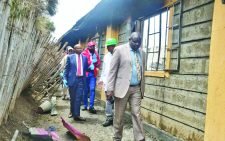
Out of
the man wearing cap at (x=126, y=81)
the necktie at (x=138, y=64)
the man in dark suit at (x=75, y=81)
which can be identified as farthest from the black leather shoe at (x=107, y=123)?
the necktie at (x=138, y=64)

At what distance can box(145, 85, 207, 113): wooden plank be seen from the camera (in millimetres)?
Result: 5363

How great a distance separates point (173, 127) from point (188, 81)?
91 centimetres

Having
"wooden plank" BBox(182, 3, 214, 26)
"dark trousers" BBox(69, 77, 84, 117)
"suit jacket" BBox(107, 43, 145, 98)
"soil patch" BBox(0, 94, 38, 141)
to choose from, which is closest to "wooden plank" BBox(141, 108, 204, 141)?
"suit jacket" BBox(107, 43, 145, 98)

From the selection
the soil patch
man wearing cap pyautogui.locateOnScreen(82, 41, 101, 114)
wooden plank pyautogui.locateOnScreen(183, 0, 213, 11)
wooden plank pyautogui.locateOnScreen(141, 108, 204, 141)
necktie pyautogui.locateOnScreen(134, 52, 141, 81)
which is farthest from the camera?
man wearing cap pyautogui.locateOnScreen(82, 41, 101, 114)

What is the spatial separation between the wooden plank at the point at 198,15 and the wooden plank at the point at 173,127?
1.66m

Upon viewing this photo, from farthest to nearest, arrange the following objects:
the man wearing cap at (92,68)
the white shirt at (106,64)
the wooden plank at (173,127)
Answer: the man wearing cap at (92,68)
the white shirt at (106,64)
the wooden plank at (173,127)

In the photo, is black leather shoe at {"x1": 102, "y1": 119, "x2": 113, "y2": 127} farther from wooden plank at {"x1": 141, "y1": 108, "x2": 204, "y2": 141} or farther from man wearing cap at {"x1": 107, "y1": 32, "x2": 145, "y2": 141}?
man wearing cap at {"x1": 107, "y1": 32, "x2": 145, "y2": 141}

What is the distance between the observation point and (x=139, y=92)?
5.56 meters

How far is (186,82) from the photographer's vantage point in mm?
5844

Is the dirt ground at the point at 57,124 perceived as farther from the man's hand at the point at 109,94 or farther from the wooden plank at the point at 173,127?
the man's hand at the point at 109,94

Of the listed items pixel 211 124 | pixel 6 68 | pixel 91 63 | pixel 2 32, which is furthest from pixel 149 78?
pixel 2 32

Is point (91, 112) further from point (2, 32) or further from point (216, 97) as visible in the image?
point (2, 32)

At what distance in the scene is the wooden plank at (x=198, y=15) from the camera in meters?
5.38

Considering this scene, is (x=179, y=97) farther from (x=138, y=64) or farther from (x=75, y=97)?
(x=75, y=97)
